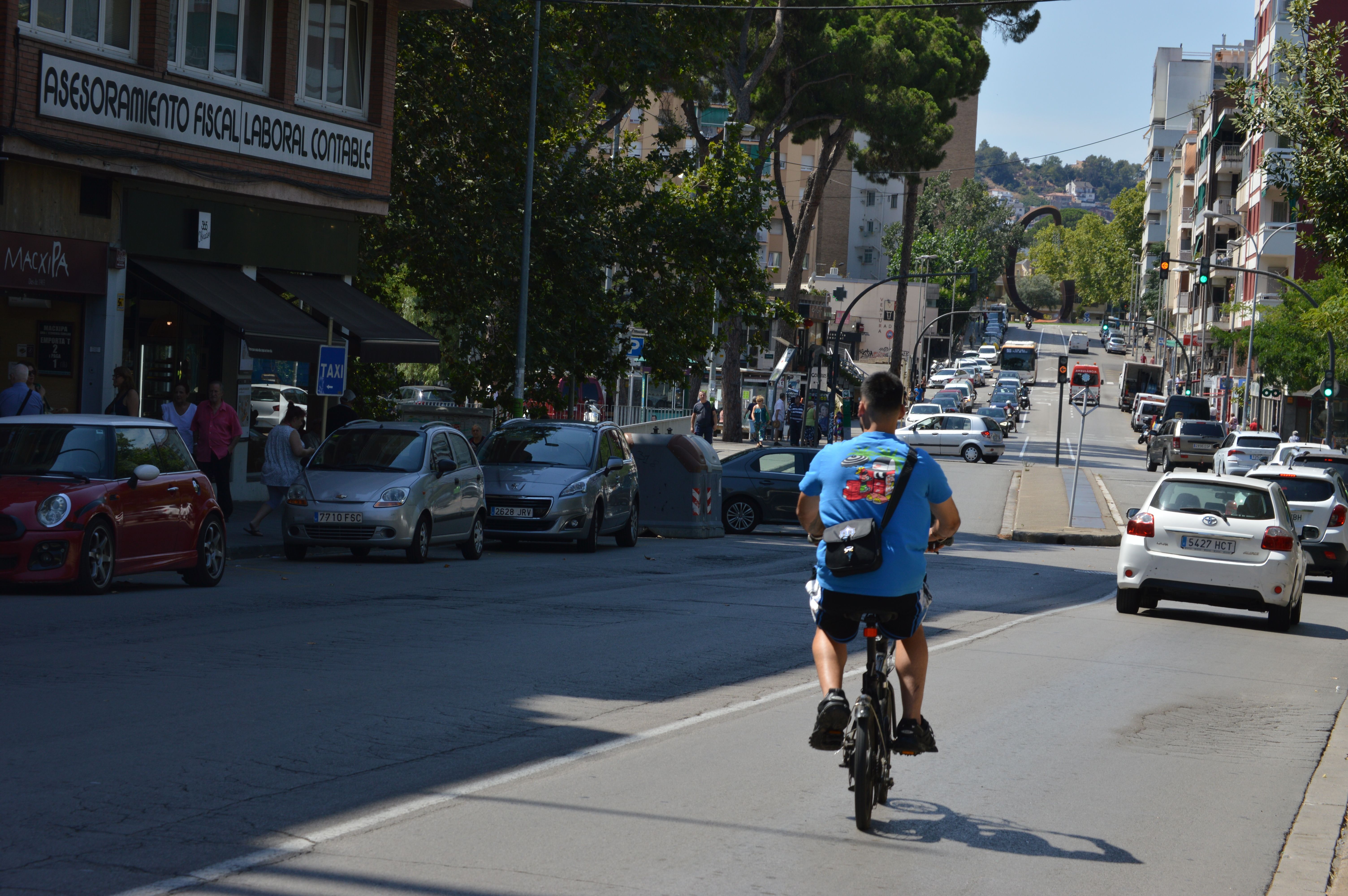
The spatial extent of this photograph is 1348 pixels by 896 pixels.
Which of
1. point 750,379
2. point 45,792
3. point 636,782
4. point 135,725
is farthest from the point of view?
point 750,379

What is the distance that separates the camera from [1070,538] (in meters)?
28.6

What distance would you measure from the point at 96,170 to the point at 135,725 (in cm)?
1377

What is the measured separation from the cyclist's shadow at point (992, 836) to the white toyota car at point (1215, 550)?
10176 millimetres

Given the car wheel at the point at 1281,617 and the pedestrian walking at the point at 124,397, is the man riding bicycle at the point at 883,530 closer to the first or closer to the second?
the car wheel at the point at 1281,617

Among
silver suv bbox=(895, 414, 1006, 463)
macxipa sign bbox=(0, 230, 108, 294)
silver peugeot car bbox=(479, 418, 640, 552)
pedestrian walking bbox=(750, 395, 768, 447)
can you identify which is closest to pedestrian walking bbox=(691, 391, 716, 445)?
pedestrian walking bbox=(750, 395, 768, 447)

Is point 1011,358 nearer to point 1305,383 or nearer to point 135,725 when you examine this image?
point 1305,383

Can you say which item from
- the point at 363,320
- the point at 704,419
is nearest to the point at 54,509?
the point at 363,320

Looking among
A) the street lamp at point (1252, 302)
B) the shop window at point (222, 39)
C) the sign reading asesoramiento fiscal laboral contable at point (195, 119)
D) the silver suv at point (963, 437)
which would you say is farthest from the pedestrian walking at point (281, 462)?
the street lamp at point (1252, 302)

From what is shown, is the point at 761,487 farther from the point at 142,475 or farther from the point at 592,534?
the point at 142,475

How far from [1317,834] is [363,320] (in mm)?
19289

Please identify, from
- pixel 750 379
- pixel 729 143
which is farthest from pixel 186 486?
pixel 750 379

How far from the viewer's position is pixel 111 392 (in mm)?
20781

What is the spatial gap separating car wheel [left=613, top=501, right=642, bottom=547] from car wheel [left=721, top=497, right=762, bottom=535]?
13.8 feet

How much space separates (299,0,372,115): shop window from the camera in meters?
23.9
